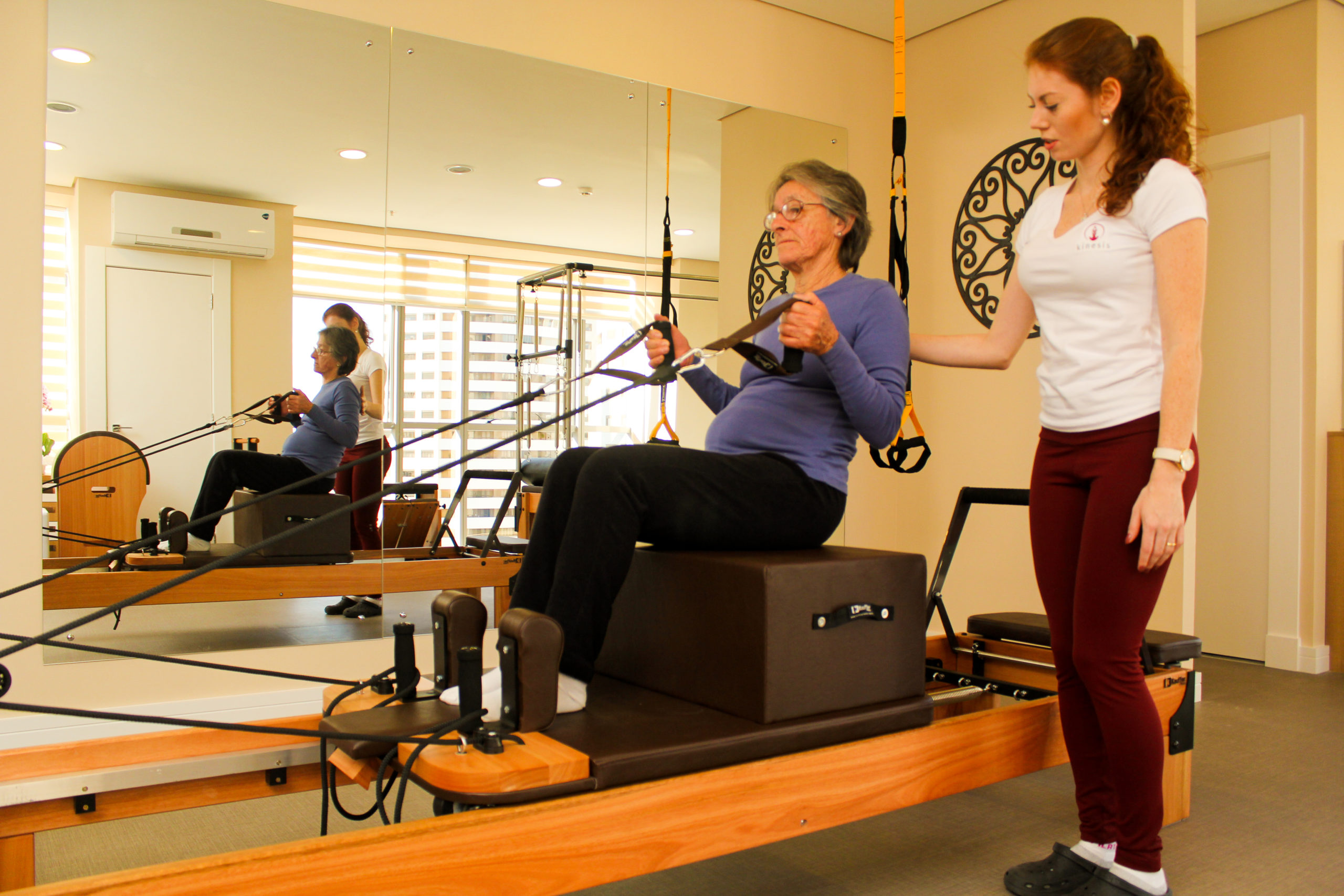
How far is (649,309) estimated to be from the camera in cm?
382

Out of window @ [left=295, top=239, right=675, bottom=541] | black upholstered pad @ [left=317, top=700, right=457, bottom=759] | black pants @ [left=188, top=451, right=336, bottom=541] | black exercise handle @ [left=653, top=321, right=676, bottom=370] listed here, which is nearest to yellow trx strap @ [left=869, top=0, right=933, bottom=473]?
black exercise handle @ [left=653, top=321, right=676, bottom=370]

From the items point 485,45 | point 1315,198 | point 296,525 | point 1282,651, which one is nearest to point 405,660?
point 296,525

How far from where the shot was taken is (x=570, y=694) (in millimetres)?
1429

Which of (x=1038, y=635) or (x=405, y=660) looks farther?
(x=1038, y=635)

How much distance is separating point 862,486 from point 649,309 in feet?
4.26

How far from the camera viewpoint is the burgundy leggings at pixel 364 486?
319cm

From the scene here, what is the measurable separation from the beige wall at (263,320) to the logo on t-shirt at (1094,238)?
243cm

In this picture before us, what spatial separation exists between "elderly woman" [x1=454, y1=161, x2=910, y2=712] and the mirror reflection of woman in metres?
1.61

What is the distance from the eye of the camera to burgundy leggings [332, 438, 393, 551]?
319cm

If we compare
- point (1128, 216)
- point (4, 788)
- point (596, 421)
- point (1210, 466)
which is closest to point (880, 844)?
point (1128, 216)

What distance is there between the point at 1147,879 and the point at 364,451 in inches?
104

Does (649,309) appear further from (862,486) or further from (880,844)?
(880,844)

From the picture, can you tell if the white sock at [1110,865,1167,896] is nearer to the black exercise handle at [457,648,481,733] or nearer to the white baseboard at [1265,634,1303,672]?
the black exercise handle at [457,648,481,733]

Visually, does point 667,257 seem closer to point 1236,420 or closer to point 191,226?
point 191,226
